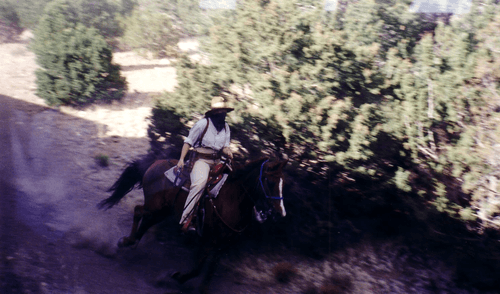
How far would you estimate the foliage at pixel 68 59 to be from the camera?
10.5 metres

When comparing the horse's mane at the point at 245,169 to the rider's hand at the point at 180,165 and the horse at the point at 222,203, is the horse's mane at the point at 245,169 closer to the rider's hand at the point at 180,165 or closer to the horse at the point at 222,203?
the horse at the point at 222,203

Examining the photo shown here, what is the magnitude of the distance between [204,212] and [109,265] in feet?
6.75

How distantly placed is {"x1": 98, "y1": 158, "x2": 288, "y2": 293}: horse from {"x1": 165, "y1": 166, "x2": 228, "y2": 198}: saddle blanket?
8cm

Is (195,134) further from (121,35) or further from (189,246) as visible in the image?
(121,35)

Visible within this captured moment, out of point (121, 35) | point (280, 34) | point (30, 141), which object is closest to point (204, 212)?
point (280, 34)

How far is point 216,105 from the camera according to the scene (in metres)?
5.15

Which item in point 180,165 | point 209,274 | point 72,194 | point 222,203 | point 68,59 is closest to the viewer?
point 222,203

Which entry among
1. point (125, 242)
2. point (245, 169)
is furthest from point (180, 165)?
point (125, 242)

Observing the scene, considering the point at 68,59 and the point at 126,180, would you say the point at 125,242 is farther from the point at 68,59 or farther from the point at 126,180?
the point at 68,59

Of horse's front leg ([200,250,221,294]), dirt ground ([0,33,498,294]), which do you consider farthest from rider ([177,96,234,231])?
dirt ground ([0,33,498,294])

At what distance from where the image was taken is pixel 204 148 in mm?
5160

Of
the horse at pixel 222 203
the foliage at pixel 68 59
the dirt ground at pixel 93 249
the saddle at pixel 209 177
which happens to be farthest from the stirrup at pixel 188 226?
the foliage at pixel 68 59

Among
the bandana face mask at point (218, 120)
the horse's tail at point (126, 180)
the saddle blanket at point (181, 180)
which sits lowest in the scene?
the horse's tail at point (126, 180)

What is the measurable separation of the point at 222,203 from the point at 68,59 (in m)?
9.31
